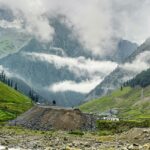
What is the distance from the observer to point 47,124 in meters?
198

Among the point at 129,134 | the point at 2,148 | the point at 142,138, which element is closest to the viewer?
the point at 2,148

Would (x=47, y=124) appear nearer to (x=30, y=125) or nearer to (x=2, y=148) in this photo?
(x=30, y=125)

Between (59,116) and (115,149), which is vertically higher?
(59,116)

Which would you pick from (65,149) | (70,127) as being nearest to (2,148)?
(65,149)

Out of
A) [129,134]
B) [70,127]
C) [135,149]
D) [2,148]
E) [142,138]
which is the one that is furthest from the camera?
[70,127]

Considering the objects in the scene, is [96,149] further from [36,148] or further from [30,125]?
[30,125]

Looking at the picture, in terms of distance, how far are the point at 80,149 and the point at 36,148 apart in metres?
10.8

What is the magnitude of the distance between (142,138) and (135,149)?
104ft

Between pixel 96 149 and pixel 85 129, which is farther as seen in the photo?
pixel 85 129

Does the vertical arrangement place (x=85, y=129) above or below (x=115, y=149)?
above

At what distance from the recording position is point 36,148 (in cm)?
9431

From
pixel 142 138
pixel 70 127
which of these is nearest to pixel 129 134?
pixel 142 138

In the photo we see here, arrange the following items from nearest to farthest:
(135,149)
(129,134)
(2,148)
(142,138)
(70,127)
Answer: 1. (135,149)
2. (2,148)
3. (142,138)
4. (129,134)
5. (70,127)

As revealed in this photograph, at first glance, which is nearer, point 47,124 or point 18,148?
point 18,148
